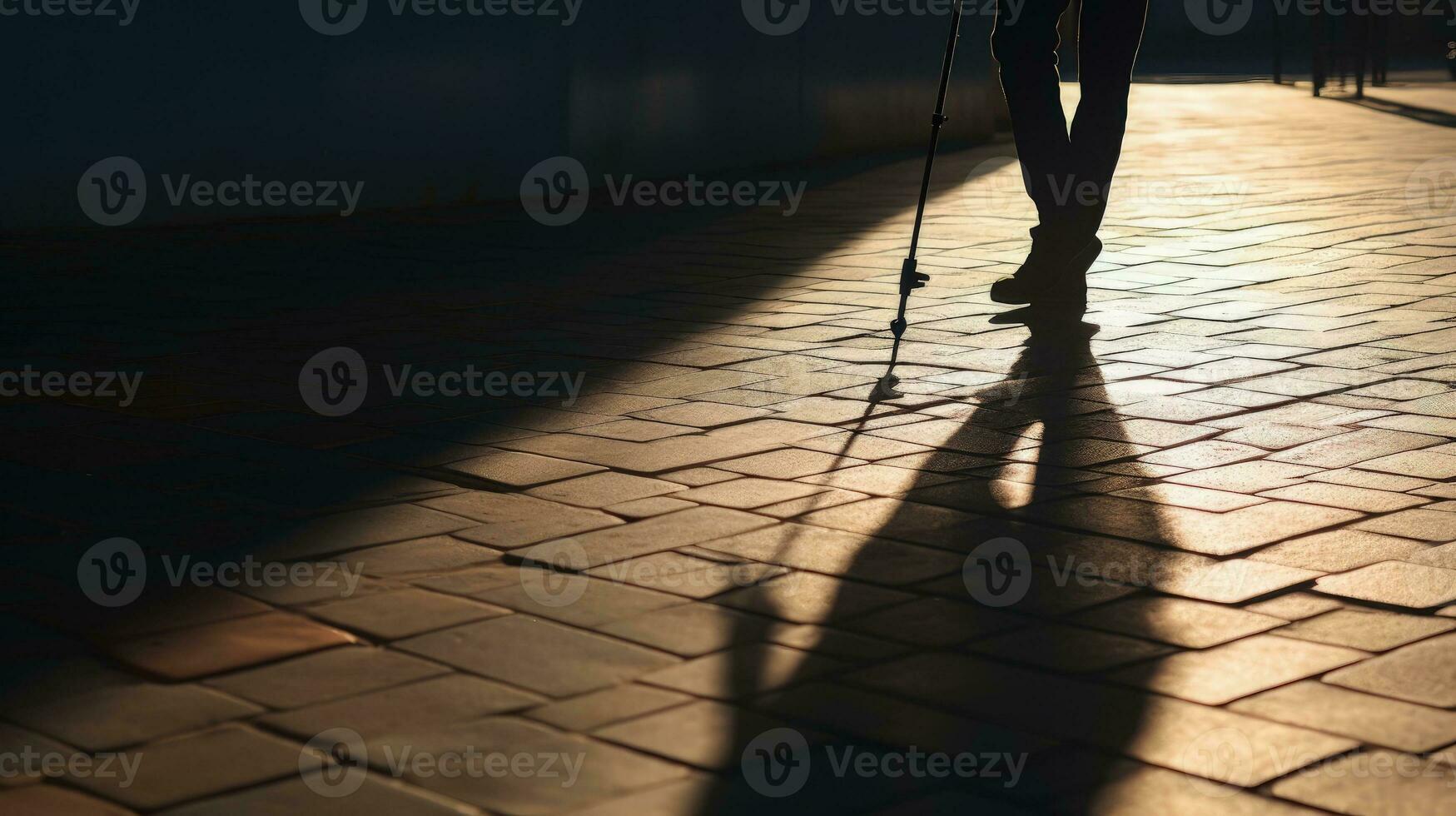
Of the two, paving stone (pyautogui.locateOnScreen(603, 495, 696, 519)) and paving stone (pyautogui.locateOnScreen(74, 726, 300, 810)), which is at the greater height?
paving stone (pyautogui.locateOnScreen(74, 726, 300, 810))

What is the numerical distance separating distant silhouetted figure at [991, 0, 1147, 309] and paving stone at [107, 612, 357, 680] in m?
3.50

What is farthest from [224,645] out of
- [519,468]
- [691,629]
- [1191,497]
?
[1191,497]

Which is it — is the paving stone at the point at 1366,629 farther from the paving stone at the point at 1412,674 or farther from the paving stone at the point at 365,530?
the paving stone at the point at 365,530

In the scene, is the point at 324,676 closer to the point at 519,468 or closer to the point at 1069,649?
the point at 1069,649

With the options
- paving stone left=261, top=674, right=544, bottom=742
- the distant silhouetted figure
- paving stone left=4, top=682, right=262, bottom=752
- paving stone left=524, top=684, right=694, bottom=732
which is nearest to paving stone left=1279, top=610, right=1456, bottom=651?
paving stone left=524, top=684, right=694, bottom=732

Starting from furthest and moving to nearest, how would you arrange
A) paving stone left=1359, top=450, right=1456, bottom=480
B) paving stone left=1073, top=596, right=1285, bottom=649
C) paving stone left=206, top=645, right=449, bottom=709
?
paving stone left=1359, top=450, right=1456, bottom=480
paving stone left=1073, top=596, right=1285, bottom=649
paving stone left=206, top=645, right=449, bottom=709

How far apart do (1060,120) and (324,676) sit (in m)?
3.86

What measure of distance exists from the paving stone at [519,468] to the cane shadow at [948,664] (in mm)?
630

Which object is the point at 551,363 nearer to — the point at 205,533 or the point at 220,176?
the point at 205,533

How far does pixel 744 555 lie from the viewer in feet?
10.3

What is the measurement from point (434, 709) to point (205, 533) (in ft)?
3.58

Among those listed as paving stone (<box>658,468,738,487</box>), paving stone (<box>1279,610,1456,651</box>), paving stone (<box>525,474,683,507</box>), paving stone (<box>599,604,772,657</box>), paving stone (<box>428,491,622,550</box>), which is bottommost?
paving stone (<box>1279,610,1456,651</box>)

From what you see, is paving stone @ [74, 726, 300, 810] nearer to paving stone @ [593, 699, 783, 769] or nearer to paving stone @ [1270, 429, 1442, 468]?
paving stone @ [593, 699, 783, 769]

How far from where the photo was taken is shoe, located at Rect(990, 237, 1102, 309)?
5.78 metres
